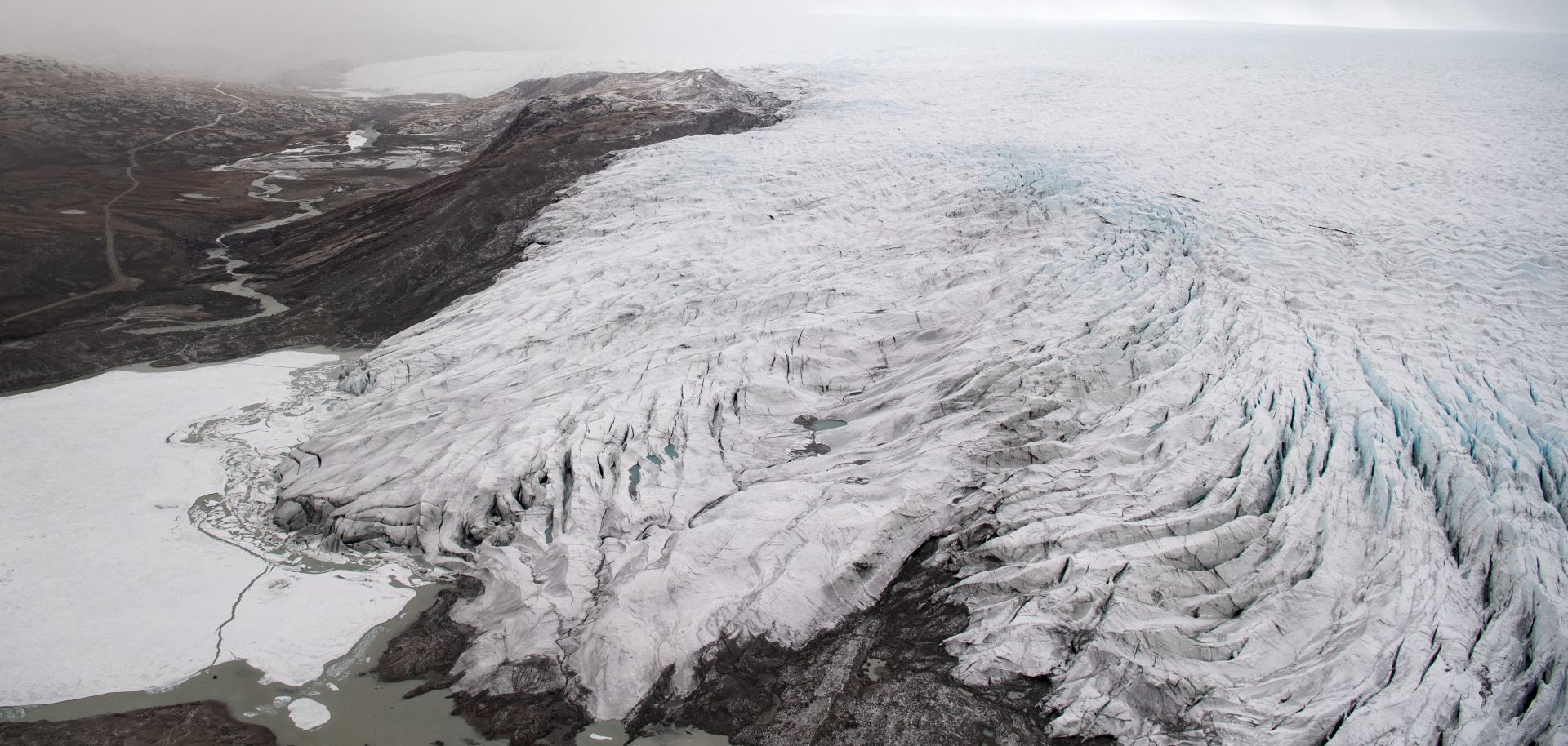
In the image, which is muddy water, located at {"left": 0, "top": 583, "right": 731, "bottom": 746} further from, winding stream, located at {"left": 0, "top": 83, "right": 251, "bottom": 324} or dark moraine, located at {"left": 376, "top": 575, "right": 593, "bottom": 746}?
winding stream, located at {"left": 0, "top": 83, "right": 251, "bottom": 324}

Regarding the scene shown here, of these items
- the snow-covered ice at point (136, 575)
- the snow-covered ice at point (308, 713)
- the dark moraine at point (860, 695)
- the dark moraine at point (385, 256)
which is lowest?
the snow-covered ice at point (308, 713)

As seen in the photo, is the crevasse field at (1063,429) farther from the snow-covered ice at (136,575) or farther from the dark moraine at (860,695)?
the snow-covered ice at (136,575)

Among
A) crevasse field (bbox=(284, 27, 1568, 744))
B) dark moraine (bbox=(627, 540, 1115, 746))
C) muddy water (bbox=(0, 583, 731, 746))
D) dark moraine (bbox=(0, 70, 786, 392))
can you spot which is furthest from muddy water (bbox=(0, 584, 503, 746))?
dark moraine (bbox=(0, 70, 786, 392))

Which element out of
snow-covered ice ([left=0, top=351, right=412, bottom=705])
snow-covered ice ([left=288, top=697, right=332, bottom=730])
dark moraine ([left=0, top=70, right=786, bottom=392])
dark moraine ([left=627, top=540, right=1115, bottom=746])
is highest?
dark moraine ([left=0, top=70, right=786, bottom=392])

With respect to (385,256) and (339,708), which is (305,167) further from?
(339,708)

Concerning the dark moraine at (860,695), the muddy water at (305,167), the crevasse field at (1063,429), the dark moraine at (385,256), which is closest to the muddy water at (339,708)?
the dark moraine at (860,695)
